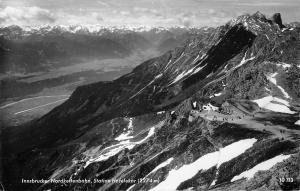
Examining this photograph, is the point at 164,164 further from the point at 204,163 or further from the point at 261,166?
the point at 261,166

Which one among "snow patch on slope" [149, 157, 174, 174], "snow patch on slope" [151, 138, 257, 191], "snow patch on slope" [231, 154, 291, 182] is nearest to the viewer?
"snow patch on slope" [231, 154, 291, 182]

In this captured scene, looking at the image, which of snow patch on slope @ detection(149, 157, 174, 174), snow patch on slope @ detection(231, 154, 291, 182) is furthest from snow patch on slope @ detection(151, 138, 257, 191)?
snow patch on slope @ detection(231, 154, 291, 182)

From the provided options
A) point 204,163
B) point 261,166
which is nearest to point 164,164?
point 204,163

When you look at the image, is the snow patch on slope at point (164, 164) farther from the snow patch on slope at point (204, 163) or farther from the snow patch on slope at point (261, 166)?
the snow patch on slope at point (261, 166)

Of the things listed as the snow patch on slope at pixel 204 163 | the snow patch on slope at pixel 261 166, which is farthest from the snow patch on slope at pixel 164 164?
the snow patch on slope at pixel 261 166

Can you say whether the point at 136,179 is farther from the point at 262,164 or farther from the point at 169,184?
the point at 262,164

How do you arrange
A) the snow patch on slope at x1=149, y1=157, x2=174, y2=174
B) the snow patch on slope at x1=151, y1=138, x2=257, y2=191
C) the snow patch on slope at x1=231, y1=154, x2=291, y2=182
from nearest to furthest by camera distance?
the snow patch on slope at x1=231, y1=154, x2=291, y2=182 < the snow patch on slope at x1=151, y1=138, x2=257, y2=191 < the snow patch on slope at x1=149, y1=157, x2=174, y2=174

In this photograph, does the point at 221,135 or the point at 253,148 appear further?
the point at 221,135

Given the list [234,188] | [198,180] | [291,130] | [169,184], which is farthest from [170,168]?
[234,188]

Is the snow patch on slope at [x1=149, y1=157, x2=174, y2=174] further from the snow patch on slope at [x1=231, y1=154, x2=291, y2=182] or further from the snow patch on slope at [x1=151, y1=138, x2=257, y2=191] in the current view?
the snow patch on slope at [x1=231, y1=154, x2=291, y2=182]
